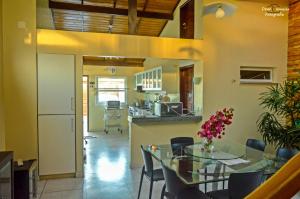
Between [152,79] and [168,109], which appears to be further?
[152,79]

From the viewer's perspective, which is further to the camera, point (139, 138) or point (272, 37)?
point (272, 37)

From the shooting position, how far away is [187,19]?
5758 millimetres

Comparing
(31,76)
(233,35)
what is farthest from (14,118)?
(233,35)

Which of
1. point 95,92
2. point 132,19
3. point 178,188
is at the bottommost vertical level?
point 178,188

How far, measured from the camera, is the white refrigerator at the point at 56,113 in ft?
13.0

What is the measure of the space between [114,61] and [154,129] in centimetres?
486

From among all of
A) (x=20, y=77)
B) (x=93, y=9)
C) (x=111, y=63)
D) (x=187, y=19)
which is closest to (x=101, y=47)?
(x=20, y=77)

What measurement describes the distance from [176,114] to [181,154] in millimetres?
1817

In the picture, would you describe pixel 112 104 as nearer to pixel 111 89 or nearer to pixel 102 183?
pixel 111 89

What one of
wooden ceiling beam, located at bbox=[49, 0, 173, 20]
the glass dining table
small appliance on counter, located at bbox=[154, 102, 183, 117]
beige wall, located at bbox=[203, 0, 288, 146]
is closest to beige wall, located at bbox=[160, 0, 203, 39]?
beige wall, located at bbox=[203, 0, 288, 146]

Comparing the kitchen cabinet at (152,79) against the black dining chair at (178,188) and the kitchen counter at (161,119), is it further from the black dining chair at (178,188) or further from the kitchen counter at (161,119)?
the black dining chair at (178,188)

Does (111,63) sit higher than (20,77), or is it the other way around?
(111,63)

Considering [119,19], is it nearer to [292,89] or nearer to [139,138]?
[139,138]

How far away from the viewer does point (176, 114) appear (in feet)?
16.1
